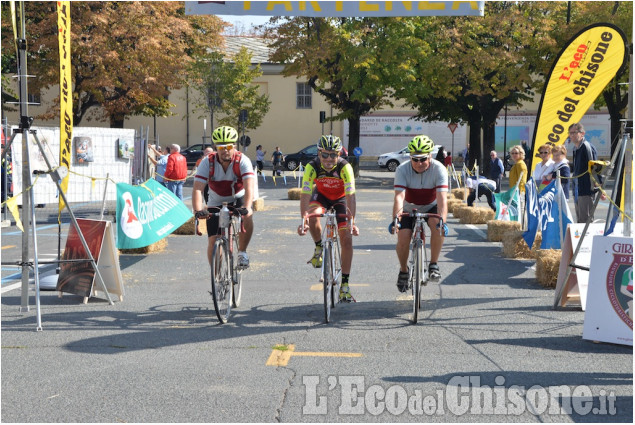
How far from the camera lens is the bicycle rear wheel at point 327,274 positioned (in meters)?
8.02

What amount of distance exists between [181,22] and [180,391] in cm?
3635

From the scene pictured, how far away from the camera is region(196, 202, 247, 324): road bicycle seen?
8008 millimetres

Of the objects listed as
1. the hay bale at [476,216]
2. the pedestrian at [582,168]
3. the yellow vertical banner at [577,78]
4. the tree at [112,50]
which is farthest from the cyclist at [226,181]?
the tree at [112,50]

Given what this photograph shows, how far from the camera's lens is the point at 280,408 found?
5.36 meters

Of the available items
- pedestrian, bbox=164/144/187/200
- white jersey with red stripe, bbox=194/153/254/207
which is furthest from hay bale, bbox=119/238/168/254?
pedestrian, bbox=164/144/187/200

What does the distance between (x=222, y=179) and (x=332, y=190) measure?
1.17 metres

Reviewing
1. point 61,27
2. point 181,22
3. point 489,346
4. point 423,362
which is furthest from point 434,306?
point 181,22

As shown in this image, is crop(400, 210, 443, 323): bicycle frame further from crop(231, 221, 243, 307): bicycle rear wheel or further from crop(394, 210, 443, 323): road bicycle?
crop(231, 221, 243, 307): bicycle rear wheel

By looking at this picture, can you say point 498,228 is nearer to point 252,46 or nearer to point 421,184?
point 421,184

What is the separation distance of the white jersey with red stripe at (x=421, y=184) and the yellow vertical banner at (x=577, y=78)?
593cm

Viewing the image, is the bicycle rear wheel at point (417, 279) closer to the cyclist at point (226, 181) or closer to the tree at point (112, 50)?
the cyclist at point (226, 181)

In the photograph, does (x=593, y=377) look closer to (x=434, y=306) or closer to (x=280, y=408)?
(x=280, y=408)

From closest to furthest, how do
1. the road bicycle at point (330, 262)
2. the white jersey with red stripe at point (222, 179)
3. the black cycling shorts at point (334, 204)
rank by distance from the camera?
the road bicycle at point (330, 262) → the black cycling shorts at point (334, 204) → the white jersey with red stripe at point (222, 179)

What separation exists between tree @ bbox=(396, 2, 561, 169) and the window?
65.5 feet
